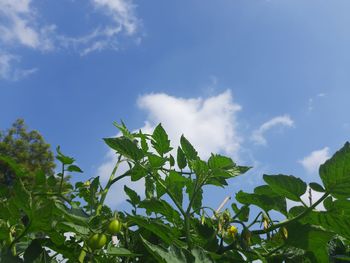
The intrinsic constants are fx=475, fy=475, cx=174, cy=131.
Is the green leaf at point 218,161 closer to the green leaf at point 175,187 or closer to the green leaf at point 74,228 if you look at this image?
the green leaf at point 175,187

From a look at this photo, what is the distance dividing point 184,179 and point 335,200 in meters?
0.29

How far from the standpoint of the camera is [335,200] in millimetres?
896

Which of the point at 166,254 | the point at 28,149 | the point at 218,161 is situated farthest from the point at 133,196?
the point at 28,149

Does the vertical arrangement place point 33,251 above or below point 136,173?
below

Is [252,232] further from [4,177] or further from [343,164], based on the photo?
[4,177]

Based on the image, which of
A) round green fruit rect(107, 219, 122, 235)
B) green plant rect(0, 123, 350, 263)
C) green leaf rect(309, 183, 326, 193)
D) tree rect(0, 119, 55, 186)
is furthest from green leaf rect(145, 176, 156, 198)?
tree rect(0, 119, 55, 186)

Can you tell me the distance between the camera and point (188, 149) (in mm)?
1080

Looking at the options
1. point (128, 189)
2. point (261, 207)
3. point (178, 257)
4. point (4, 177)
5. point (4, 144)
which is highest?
point (4, 144)

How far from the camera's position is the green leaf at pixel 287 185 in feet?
3.03

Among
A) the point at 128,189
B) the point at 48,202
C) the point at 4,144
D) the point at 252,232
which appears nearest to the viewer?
the point at 48,202

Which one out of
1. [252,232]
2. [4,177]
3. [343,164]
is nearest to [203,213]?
[252,232]

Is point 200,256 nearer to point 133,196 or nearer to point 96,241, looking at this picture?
point 96,241

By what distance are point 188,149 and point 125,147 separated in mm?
152

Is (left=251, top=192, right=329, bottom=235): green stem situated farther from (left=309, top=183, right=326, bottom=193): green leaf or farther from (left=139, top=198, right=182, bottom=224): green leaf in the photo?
(left=139, top=198, right=182, bottom=224): green leaf
